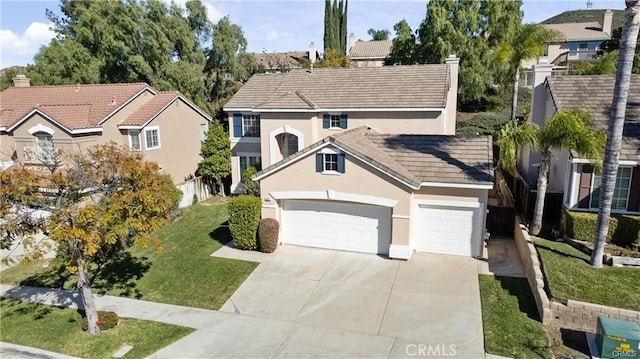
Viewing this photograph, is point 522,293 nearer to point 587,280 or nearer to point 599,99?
point 587,280

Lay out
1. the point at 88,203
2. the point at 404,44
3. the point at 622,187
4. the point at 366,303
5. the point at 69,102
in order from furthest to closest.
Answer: the point at 404,44 < the point at 69,102 < the point at 622,187 < the point at 366,303 < the point at 88,203

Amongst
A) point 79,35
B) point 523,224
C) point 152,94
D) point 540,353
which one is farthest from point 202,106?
point 540,353

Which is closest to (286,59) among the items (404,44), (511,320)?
(404,44)

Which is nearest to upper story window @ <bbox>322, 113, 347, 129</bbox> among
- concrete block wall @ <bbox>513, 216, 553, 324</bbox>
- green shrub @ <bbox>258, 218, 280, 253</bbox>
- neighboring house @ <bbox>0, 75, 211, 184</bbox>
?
green shrub @ <bbox>258, 218, 280, 253</bbox>

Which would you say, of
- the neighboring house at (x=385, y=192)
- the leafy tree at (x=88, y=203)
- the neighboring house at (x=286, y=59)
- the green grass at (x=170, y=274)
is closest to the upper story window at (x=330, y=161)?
the neighboring house at (x=385, y=192)

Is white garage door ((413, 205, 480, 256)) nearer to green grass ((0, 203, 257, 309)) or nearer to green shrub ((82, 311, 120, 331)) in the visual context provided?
green grass ((0, 203, 257, 309))

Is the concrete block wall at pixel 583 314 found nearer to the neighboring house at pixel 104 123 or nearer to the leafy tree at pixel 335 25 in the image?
the neighboring house at pixel 104 123

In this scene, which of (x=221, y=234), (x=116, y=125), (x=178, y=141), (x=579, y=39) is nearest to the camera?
(x=221, y=234)

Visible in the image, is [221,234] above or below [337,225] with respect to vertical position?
below
